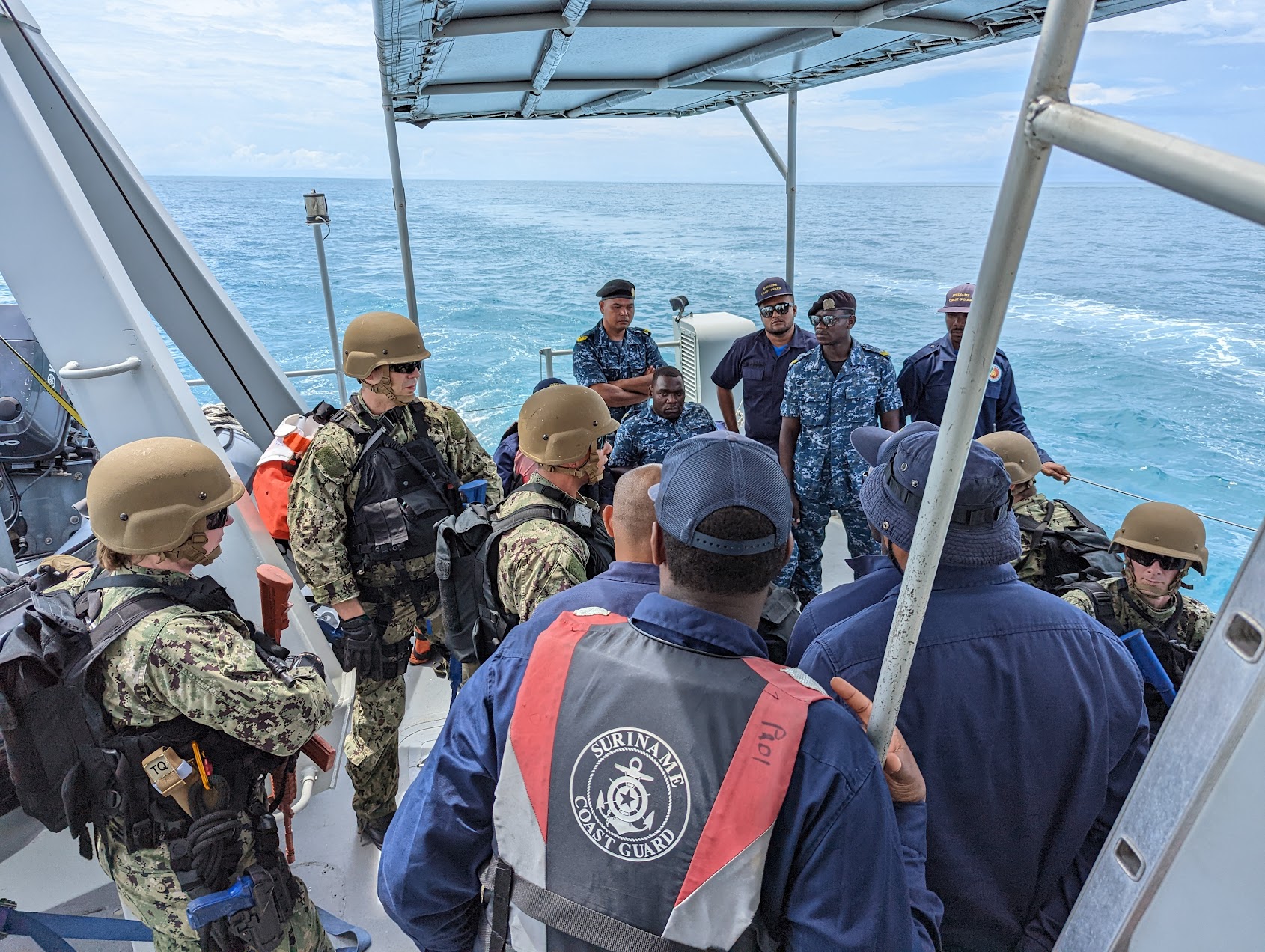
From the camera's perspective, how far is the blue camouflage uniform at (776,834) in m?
0.98

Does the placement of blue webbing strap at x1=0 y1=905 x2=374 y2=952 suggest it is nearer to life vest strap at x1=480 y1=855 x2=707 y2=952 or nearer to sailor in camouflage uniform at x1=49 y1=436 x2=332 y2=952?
sailor in camouflage uniform at x1=49 y1=436 x2=332 y2=952

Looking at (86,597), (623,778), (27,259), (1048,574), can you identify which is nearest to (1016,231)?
(623,778)

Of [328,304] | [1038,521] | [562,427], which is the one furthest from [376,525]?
[328,304]

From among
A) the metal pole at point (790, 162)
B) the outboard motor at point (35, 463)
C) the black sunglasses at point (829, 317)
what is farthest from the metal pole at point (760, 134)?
the outboard motor at point (35, 463)

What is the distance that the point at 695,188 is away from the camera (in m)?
94.5

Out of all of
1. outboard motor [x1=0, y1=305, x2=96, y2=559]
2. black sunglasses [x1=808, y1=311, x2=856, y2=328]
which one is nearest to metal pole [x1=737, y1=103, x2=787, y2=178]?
black sunglasses [x1=808, y1=311, x2=856, y2=328]

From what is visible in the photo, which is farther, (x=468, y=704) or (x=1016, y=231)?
(x=468, y=704)

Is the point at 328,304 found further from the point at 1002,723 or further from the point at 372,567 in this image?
the point at 1002,723

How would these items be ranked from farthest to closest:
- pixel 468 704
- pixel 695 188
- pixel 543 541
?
pixel 695 188
pixel 543 541
pixel 468 704

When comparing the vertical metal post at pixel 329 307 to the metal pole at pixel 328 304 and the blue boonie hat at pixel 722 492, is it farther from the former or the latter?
the blue boonie hat at pixel 722 492

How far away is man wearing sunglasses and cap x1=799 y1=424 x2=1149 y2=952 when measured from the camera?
1316 millimetres

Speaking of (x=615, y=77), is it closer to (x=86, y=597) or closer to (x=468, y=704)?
(x=86, y=597)

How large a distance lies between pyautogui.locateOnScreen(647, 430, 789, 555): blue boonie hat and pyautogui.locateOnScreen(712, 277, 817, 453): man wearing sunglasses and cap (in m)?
3.14

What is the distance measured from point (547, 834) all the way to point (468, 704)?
0.23 meters
